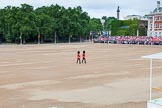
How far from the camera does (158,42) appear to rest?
90.6 metres

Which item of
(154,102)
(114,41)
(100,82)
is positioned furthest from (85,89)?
(114,41)

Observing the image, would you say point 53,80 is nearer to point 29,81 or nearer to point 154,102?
point 29,81

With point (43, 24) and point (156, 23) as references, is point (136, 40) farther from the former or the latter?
point (156, 23)

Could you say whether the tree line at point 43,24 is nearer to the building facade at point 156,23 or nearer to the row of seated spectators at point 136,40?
the row of seated spectators at point 136,40

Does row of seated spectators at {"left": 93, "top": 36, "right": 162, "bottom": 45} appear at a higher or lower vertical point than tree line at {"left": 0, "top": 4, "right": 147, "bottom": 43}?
lower

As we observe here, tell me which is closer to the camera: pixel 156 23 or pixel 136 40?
pixel 136 40

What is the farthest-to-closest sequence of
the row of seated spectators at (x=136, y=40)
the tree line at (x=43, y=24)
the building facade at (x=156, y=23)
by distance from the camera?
the building facade at (x=156, y=23) → the tree line at (x=43, y=24) → the row of seated spectators at (x=136, y=40)

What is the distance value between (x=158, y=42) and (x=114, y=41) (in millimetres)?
16018

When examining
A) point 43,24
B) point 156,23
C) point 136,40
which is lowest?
point 136,40

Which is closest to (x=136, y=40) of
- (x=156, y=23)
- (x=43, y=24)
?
(x=43, y=24)

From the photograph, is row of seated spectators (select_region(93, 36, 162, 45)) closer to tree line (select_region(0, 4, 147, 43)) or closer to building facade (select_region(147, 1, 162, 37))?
tree line (select_region(0, 4, 147, 43))

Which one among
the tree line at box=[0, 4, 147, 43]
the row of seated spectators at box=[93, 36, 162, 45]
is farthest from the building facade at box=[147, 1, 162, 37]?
the row of seated spectators at box=[93, 36, 162, 45]

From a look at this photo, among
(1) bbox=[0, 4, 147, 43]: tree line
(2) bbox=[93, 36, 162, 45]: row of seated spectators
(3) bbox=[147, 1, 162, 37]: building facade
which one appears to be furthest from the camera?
(3) bbox=[147, 1, 162, 37]: building facade

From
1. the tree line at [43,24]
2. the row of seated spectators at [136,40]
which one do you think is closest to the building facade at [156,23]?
the tree line at [43,24]
